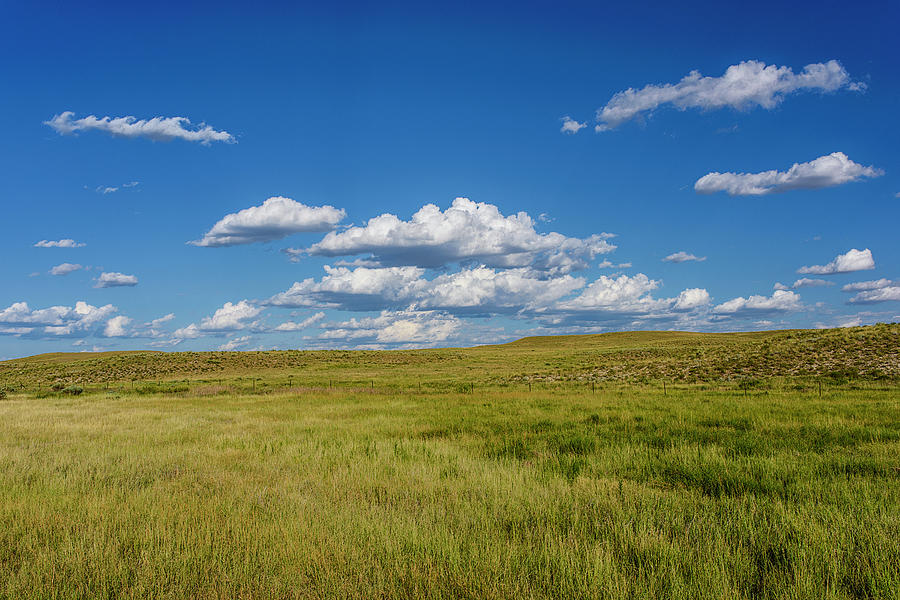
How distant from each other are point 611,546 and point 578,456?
5.52 meters

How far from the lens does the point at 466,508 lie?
7656 mm

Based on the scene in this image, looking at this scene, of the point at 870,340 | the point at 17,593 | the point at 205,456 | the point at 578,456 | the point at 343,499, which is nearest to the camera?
the point at 17,593

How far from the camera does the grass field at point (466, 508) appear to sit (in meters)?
5.30

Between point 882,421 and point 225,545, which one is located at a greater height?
point 225,545

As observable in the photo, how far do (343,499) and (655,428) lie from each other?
10829 mm

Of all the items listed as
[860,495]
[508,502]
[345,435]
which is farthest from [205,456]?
[860,495]

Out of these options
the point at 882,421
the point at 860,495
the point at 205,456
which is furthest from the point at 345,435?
the point at 882,421

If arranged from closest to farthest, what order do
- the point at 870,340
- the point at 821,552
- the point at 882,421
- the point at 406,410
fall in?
the point at 821,552, the point at 882,421, the point at 406,410, the point at 870,340

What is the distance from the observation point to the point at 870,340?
4341 cm

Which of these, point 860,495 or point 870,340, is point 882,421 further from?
point 870,340

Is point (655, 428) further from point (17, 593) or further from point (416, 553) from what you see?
point (17, 593)

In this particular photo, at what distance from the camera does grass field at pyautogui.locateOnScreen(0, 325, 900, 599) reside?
5.30m

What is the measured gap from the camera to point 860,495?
7637 mm

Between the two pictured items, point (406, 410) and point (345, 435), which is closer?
point (345, 435)
